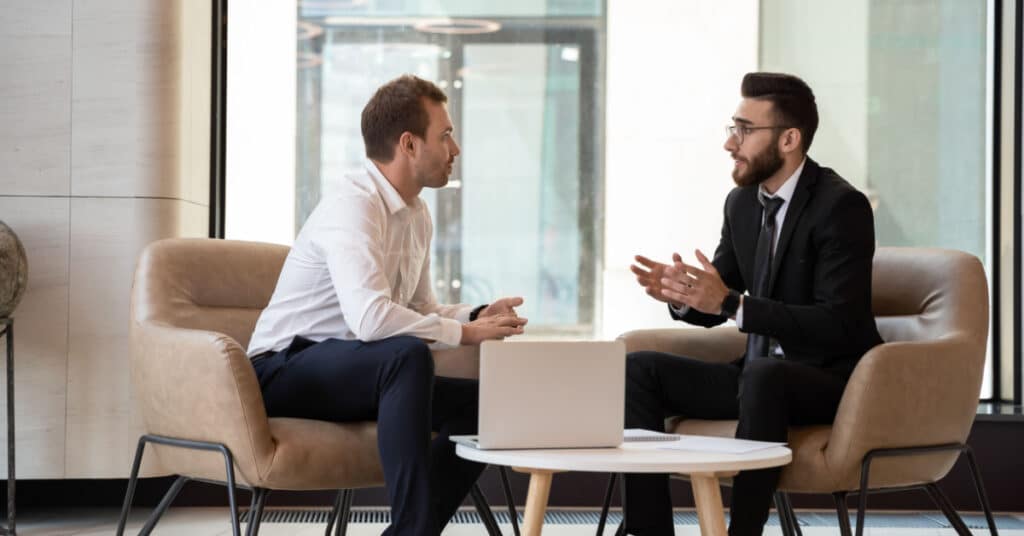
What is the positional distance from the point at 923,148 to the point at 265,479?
3.14 meters

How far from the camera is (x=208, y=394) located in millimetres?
2557

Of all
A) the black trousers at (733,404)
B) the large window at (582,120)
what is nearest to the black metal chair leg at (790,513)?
the black trousers at (733,404)

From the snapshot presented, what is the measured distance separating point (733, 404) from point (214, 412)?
48.5 inches

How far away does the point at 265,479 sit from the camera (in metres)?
2.53

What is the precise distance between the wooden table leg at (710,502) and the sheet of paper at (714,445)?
6 centimetres

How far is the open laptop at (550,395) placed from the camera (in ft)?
7.00

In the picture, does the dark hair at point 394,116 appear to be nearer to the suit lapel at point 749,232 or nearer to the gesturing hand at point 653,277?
the gesturing hand at point 653,277

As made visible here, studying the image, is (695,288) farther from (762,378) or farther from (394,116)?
(394,116)

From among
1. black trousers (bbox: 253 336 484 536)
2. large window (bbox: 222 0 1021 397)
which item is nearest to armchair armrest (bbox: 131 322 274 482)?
black trousers (bbox: 253 336 484 536)

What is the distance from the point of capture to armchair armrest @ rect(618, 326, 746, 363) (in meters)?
3.21

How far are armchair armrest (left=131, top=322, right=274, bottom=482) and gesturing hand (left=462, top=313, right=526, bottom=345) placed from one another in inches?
18.8

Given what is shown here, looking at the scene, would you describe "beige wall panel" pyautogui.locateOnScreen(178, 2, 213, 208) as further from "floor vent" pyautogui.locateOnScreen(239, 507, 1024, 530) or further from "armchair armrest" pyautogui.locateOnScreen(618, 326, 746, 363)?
"armchair armrest" pyautogui.locateOnScreen(618, 326, 746, 363)

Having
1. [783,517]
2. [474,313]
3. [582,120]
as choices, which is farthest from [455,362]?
[582,120]

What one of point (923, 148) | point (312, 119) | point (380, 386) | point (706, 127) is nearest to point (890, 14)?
point (923, 148)
